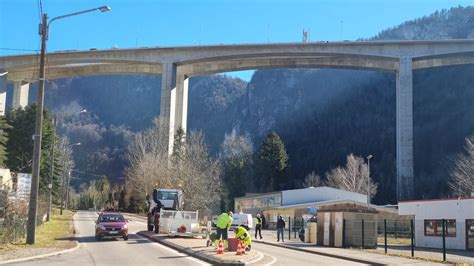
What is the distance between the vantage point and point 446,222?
3419 centimetres

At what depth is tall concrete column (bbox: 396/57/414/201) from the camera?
76.6m

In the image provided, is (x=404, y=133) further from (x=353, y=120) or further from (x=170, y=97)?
(x=353, y=120)

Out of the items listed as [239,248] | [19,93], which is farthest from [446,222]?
[19,93]

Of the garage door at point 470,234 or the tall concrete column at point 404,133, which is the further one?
the tall concrete column at point 404,133

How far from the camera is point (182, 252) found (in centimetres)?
2297

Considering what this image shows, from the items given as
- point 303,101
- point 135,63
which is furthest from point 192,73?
point 303,101

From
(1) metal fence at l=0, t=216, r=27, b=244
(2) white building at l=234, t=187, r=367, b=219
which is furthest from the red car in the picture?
(2) white building at l=234, t=187, r=367, b=219

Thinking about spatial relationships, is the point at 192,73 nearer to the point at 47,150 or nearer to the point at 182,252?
the point at 47,150

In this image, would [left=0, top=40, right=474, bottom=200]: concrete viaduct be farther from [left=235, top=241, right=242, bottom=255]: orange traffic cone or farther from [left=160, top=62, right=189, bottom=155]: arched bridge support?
[left=235, top=241, right=242, bottom=255]: orange traffic cone

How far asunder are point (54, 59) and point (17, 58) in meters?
6.78

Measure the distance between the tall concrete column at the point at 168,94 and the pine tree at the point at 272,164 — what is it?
26982 mm

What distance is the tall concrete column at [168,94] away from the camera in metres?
85.1

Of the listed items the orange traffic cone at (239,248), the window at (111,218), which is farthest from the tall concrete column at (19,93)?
the orange traffic cone at (239,248)

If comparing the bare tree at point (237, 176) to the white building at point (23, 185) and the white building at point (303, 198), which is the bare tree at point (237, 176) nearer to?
the white building at point (303, 198)
